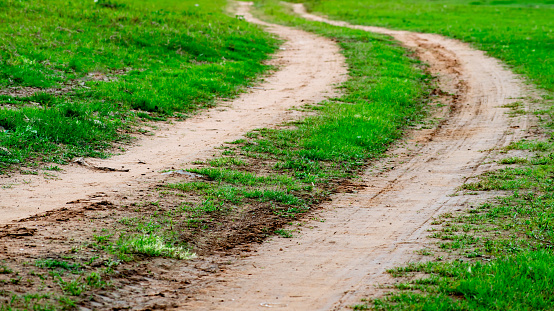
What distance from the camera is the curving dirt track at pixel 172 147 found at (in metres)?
6.82

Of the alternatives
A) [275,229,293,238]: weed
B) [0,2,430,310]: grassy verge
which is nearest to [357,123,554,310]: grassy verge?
[275,229,293,238]: weed

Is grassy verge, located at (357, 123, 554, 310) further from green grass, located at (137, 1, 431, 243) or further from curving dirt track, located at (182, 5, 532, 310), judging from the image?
green grass, located at (137, 1, 431, 243)

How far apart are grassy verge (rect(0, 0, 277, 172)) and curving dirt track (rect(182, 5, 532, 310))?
4.32 meters

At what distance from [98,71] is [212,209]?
28.3 feet

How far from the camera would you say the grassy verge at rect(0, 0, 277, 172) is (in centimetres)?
927

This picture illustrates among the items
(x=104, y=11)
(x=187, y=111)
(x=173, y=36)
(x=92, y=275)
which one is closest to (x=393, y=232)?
(x=92, y=275)

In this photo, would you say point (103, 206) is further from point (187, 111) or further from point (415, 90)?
point (415, 90)

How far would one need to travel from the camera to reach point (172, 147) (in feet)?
32.1

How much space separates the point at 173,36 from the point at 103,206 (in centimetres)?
1333

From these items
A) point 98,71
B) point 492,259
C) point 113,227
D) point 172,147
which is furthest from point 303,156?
point 98,71

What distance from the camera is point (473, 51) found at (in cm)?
2314

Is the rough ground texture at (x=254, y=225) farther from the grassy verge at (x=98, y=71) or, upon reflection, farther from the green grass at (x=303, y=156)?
the grassy verge at (x=98, y=71)

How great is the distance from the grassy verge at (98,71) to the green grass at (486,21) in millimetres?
9531

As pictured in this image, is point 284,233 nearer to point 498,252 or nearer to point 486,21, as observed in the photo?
point 498,252
